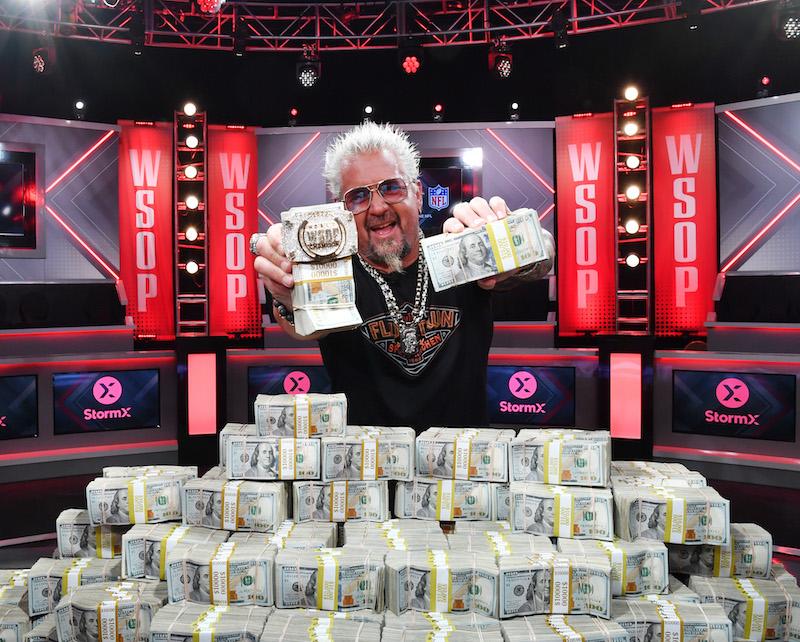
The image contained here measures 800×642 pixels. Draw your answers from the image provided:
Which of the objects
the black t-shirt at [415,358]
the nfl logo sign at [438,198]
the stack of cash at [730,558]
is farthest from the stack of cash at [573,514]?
the nfl logo sign at [438,198]

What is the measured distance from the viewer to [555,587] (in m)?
2.12

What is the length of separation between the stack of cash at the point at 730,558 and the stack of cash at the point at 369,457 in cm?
93

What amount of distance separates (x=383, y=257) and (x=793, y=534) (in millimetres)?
4122

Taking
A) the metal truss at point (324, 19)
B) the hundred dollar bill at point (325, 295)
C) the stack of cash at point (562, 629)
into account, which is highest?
the metal truss at point (324, 19)

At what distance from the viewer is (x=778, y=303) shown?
7.08 metres

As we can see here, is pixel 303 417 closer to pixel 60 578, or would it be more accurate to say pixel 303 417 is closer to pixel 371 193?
pixel 371 193

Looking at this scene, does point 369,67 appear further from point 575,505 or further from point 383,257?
point 575,505

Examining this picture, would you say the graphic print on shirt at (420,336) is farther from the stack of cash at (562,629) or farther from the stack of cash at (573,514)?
the stack of cash at (562,629)

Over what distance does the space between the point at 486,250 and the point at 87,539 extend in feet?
Result: 5.91

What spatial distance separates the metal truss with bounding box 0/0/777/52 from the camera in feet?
24.4

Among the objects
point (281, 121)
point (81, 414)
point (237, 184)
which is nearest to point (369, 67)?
point (281, 121)

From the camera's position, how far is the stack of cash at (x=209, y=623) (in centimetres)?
197

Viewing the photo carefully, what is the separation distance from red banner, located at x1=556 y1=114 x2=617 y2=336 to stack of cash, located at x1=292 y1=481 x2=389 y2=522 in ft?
20.5

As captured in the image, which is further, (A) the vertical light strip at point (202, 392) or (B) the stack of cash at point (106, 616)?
(A) the vertical light strip at point (202, 392)
